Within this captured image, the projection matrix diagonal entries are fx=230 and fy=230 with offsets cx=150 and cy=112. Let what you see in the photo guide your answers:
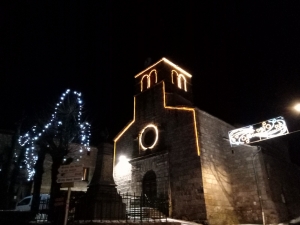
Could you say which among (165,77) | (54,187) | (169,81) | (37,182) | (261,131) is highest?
(165,77)

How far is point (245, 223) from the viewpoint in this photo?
42.3 feet

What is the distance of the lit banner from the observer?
11703 mm

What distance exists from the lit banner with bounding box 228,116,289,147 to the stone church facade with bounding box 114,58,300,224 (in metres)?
0.81

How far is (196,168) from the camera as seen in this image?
43.4 ft

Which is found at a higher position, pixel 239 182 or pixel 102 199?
pixel 239 182

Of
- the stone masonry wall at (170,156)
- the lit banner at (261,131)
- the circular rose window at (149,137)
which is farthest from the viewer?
the circular rose window at (149,137)

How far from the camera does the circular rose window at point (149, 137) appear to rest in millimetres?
16795

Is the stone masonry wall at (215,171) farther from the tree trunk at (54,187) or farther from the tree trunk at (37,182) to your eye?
the tree trunk at (37,182)

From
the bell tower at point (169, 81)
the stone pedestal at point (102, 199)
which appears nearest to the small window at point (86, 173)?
the bell tower at point (169, 81)

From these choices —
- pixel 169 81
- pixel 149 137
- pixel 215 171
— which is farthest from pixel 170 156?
pixel 169 81

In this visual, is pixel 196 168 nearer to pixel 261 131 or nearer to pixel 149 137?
pixel 261 131

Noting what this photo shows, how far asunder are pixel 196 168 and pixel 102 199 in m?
6.07

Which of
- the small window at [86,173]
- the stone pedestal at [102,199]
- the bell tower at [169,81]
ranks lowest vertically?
the stone pedestal at [102,199]

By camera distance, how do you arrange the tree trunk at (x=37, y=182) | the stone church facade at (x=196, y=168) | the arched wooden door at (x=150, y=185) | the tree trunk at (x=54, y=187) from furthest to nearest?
1. the arched wooden door at (x=150, y=185)
2. the tree trunk at (x=37, y=182)
3. the stone church facade at (x=196, y=168)
4. the tree trunk at (x=54, y=187)
